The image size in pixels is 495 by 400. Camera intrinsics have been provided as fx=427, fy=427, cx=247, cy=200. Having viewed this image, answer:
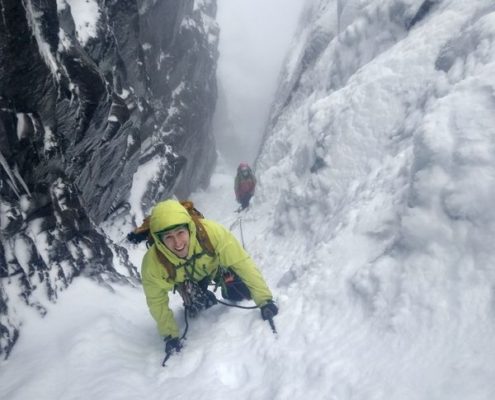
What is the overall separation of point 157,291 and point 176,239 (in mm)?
858

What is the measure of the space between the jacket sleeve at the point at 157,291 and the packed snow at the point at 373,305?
0.39 metres

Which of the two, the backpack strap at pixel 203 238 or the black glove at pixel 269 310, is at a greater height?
the backpack strap at pixel 203 238

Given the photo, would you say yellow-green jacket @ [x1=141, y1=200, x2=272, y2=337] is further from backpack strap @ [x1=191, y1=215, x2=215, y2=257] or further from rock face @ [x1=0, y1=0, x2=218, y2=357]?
rock face @ [x1=0, y1=0, x2=218, y2=357]

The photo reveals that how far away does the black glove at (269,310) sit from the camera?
4.88 meters

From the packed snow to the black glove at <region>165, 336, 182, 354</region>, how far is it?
0.17 m

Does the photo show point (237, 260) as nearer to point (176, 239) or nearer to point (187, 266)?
point (187, 266)

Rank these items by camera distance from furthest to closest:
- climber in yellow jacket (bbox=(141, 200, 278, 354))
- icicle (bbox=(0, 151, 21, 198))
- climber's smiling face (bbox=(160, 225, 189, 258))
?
icicle (bbox=(0, 151, 21, 198))
climber in yellow jacket (bbox=(141, 200, 278, 354))
climber's smiling face (bbox=(160, 225, 189, 258))

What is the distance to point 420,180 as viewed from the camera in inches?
177

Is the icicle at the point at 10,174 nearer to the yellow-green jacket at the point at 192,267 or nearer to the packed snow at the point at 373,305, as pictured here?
the packed snow at the point at 373,305

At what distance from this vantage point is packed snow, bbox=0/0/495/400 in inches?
134

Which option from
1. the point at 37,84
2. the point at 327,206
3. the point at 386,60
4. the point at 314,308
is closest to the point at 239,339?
the point at 314,308

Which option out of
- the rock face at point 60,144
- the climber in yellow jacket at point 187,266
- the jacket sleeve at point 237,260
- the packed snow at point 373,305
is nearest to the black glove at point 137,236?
the climber in yellow jacket at point 187,266

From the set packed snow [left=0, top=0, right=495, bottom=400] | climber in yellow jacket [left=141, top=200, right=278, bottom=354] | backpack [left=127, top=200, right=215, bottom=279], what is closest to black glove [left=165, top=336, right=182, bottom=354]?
climber in yellow jacket [left=141, top=200, right=278, bottom=354]

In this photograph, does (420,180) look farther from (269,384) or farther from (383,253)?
(269,384)
